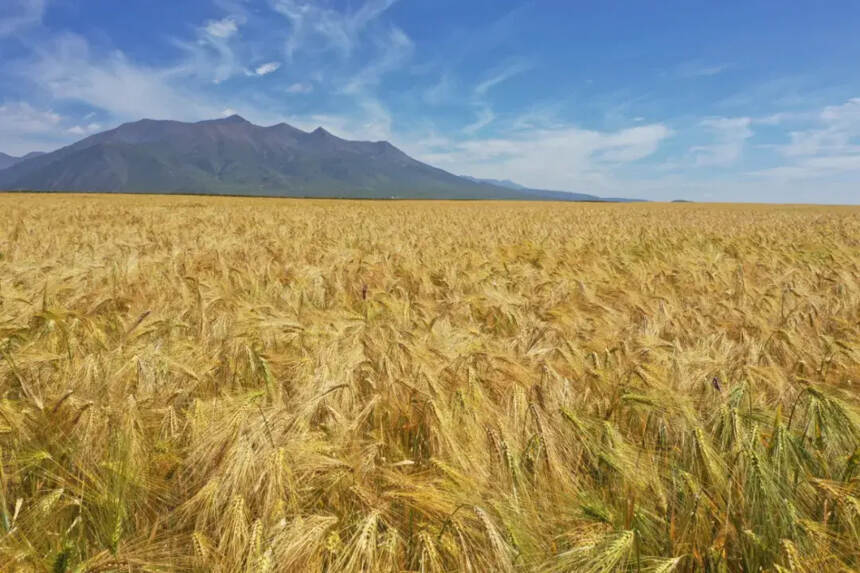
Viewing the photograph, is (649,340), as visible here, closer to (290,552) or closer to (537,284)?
(537,284)

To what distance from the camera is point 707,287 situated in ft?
16.0

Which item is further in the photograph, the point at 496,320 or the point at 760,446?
the point at 496,320

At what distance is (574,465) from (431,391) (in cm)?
63

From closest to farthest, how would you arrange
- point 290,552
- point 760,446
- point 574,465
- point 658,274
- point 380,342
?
point 290,552
point 760,446
point 574,465
point 380,342
point 658,274

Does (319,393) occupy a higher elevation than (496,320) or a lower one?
higher

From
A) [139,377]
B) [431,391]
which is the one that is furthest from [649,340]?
[139,377]

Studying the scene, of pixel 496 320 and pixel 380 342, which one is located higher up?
pixel 380 342

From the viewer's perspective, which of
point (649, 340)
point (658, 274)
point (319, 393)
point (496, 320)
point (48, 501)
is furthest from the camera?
point (658, 274)

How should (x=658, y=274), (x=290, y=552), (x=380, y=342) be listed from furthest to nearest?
(x=658, y=274) → (x=380, y=342) → (x=290, y=552)

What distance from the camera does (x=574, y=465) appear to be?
1.63 meters

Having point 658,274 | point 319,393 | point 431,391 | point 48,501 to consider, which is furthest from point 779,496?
point 658,274

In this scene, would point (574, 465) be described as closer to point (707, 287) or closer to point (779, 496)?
point (779, 496)

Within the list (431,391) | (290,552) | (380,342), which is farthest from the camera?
(380,342)

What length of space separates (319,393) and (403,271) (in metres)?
4.05
